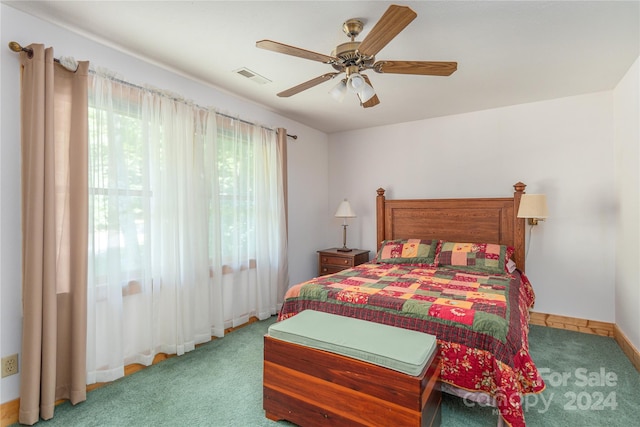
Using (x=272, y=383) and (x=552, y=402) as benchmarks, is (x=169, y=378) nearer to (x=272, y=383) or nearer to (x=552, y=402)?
(x=272, y=383)

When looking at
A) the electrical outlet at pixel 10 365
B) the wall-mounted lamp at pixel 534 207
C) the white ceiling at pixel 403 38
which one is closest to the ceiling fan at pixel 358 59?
the white ceiling at pixel 403 38

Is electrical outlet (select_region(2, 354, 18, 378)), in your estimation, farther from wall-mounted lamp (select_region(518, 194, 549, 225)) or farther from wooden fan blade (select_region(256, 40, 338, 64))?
wall-mounted lamp (select_region(518, 194, 549, 225))

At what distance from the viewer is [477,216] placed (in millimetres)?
3635

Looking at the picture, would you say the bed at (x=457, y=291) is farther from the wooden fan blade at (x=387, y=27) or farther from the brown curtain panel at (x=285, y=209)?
the wooden fan blade at (x=387, y=27)

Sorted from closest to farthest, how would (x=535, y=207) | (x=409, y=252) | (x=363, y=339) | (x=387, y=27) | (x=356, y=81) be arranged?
1. (x=387, y=27)
2. (x=363, y=339)
3. (x=356, y=81)
4. (x=535, y=207)
5. (x=409, y=252)

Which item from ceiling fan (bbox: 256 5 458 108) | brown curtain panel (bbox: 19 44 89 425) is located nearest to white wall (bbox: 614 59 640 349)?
ceiling fan (bbox: 256 5 458 108)

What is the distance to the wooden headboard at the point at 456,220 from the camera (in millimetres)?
3415

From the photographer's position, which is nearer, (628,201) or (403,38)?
(403,38)

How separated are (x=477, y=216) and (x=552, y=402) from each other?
205 cm

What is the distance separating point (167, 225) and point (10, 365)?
48.5 inches

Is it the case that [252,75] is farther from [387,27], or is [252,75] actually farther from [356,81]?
[387,27]

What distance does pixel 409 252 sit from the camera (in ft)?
11.6

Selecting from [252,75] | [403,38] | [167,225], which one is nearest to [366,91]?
[403,38]

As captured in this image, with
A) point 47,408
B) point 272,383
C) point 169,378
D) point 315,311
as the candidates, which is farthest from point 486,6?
point 47,408
